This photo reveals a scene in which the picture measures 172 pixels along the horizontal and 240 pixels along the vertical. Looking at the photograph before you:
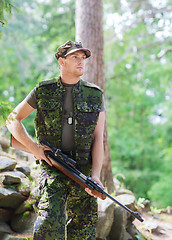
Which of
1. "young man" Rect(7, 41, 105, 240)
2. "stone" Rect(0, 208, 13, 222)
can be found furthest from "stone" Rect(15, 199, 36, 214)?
"young man" Rect(7, 41, 105, 240)

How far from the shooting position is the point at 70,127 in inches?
114

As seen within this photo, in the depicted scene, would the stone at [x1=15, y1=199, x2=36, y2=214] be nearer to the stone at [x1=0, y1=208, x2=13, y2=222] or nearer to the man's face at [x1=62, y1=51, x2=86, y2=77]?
the stone at [x1=0, y1=208, x2=13, y2=222]

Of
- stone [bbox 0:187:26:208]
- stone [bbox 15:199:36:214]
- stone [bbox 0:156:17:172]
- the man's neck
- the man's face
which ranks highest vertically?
the man's face

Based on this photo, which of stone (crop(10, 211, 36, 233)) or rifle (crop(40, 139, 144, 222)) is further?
stone (crop(10, 211, 36, 233))

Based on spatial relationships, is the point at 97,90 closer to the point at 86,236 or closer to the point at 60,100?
Result: the point at 60,100

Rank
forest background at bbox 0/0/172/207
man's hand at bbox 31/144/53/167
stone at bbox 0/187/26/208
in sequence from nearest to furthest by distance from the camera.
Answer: man's hand at bbox 31/144/53/167, stone at bbox 0/187/26/208, forest background at bbox 0/0/172/207

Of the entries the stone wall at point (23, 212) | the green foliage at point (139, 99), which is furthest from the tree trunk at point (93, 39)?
the green foliage at point (139, 99)

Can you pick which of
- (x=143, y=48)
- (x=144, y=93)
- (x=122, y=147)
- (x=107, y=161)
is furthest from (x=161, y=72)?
(x=107, y=161)

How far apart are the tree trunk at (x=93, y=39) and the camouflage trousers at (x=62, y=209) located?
2429 mm

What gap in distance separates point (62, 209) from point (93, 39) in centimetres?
357

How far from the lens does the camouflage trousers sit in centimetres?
248

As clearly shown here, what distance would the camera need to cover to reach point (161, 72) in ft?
44.4

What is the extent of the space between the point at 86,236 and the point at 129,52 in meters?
12.4

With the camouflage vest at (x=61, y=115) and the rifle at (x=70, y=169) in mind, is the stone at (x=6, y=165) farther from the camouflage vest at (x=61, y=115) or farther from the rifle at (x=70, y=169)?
the rifle at (x=70, y=169)
